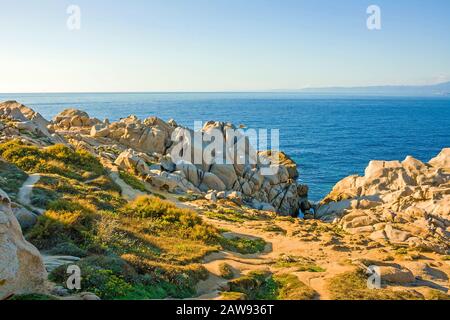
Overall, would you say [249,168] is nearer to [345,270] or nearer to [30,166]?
[30,166]

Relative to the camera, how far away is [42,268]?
1171cm

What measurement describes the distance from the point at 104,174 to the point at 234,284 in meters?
22.9

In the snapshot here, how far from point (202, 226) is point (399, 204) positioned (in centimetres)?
2699

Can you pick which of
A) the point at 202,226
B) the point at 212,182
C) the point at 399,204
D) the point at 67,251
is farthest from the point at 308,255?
the point at 212,182

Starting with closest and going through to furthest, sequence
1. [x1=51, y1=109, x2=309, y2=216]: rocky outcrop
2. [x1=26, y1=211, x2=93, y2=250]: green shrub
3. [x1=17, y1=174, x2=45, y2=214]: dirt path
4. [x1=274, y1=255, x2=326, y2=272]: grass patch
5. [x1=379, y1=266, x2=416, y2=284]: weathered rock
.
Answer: [x1=26, y1=211, x2=93, y2=250]: green shrub
[x1=379, y1=266, x2=416, y2=284]: weathered rock
[x1=274, y1=255, x2=326, y2=272]: grass patch
[x1=17, y1=174, x2=45, y2=214]: dirt path
[x1=51, y1=109, x2=309, y2=216]: rocky outcrop

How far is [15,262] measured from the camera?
1065cm

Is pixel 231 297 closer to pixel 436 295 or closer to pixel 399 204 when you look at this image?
pixel 436 295

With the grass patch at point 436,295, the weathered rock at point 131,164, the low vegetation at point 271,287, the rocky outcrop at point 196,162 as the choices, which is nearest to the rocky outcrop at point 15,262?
the low vegetation at point 271,287

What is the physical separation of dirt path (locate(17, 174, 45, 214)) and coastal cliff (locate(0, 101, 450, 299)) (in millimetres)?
123

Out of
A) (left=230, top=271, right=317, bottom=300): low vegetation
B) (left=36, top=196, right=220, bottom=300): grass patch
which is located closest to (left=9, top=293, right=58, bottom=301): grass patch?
(left=36, top=196, right=220, bottom=300): grass patch

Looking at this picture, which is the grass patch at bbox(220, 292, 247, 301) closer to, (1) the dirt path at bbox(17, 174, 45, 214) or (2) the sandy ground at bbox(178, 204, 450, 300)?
(2) the sandy ground at bbox(178, 204, 450, 300)

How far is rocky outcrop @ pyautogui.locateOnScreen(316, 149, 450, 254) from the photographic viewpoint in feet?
103

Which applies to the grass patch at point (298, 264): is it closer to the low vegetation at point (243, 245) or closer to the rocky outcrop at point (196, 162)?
the low vegetation at point (243, 245)
